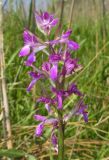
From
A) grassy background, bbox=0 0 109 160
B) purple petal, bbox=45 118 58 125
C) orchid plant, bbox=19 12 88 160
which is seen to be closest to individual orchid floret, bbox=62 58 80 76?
orchid plant, bbox=19 12 88 160

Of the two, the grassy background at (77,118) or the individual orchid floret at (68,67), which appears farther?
the grassy background at (77,118)

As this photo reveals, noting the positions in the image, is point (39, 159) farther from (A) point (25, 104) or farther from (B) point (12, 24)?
(B) point (12, 24)

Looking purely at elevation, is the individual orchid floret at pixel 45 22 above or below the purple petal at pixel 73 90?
above

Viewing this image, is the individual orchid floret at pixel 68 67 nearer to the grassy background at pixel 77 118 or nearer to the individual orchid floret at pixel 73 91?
the individual orchid floret at pixel 73 91

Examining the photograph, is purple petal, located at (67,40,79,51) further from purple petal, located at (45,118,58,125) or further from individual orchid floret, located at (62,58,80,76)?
purple petal, located at (45,118,58,125)

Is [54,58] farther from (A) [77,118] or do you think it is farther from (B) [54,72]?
(A) [77,118]

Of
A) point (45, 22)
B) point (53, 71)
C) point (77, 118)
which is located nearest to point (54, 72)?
point (53, 71)

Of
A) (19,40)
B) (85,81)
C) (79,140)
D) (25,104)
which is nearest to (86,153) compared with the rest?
(79,140)

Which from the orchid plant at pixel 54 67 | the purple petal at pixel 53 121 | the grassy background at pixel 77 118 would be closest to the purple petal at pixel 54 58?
the orchid plant at pixel 54 67
